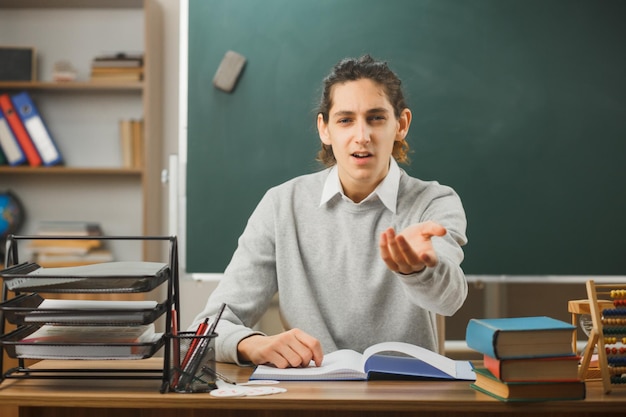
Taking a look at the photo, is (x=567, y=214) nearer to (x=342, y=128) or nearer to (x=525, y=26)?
(x=525, y=26)

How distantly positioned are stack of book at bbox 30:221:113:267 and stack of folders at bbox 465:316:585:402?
268 centimetres

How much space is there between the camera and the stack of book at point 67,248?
3.49m

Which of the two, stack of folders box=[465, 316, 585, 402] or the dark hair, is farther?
the dark hair

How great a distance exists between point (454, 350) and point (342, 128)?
1430 mm

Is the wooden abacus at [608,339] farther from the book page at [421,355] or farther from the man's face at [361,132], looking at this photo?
the man's face at [361,132]

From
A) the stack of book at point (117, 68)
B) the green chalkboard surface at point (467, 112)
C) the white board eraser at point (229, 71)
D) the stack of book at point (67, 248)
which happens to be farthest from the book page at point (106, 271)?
the stack of book at point (117, 68)

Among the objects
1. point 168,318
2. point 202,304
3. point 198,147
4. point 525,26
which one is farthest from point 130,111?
point 168,318

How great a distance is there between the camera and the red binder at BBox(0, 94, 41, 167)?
3588 millimetres

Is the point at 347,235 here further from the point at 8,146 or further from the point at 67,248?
the point at 8,146

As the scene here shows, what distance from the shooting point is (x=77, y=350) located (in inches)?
47.9

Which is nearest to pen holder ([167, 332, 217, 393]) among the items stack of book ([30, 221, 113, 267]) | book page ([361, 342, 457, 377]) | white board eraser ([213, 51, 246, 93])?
book page ([361, 342, 457, 377])

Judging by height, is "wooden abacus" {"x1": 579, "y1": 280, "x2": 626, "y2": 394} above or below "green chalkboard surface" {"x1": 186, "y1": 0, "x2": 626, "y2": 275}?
below

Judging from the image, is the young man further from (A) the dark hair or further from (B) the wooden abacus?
(B) the wooden abacus

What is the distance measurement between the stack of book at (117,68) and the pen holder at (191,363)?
256 centimetres
